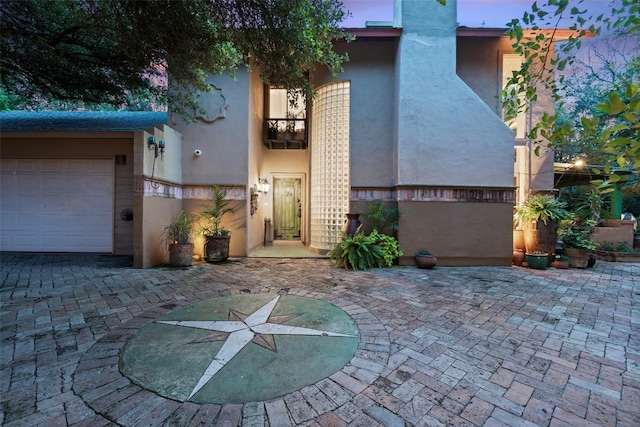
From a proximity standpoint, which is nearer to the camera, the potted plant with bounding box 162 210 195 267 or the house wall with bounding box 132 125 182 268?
the house wall with bounding box 132 125 182 268

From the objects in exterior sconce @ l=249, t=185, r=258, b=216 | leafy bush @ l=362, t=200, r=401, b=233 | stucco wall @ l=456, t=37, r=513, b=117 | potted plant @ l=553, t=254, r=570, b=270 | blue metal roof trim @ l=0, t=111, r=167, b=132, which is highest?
stucco wall @ l=456, t=37, r=513, b=117

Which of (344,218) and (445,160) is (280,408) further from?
(445,160)

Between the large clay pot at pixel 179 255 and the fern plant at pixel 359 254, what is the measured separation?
293 centimetres

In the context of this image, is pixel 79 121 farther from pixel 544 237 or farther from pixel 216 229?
pixel 544 237

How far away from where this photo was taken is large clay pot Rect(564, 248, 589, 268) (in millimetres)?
5418

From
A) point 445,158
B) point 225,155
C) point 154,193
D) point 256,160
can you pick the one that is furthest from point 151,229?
point 445,158

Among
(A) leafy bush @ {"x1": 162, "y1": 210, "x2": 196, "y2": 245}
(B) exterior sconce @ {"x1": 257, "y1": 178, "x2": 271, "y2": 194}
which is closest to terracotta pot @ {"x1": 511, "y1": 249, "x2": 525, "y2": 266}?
(B) exterior sconce @ {"x1": 257, "y1": 178, "x2": 271, "y2": 194}

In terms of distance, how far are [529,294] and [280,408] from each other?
12.6 ft

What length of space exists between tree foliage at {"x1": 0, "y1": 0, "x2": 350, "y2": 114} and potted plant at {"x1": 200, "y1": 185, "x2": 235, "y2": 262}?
7.96 feet

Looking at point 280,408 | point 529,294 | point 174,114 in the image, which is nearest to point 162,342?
point 280,408

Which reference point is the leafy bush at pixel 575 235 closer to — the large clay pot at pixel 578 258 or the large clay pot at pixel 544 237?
the large clay pot at pixel 578 258

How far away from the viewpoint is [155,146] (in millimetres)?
5090

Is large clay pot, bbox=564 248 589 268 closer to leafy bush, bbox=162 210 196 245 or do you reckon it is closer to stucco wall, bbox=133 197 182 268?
leafy bush, bbox=162 210 196 245

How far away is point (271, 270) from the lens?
5.00 metres
